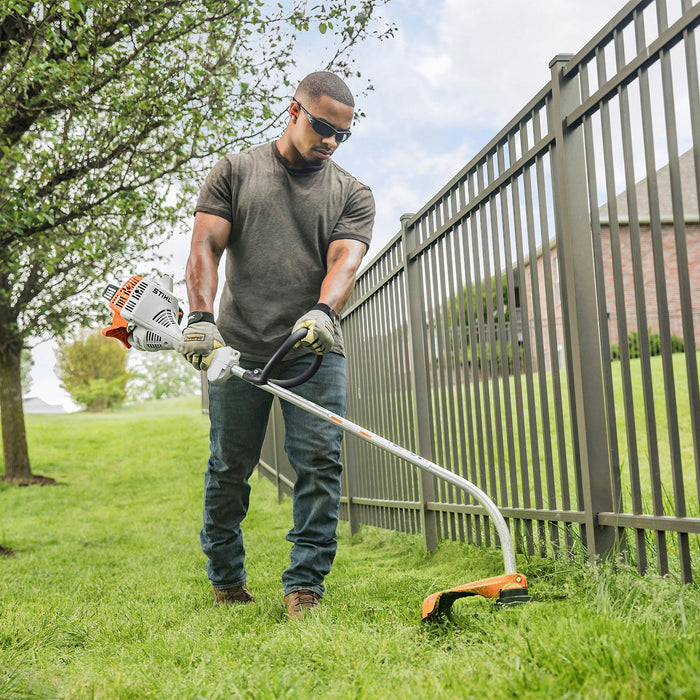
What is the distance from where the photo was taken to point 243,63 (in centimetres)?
703

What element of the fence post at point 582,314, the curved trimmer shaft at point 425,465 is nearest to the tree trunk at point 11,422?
the curved trimmer shaft at point 425,465

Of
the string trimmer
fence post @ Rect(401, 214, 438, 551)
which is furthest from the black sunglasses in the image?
fence post @ Rect(401, 214, 438, 551)

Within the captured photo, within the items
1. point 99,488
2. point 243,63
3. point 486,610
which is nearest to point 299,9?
point 243,63

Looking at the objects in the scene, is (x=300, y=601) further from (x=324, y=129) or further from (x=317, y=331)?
(x=324, y=129)

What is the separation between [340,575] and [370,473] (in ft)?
5.65

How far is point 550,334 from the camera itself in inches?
129

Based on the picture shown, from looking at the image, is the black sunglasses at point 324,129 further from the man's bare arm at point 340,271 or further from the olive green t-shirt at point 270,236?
the man's bare arm at point 340,271

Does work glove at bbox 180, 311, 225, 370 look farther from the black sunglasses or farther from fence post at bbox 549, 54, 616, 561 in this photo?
fence post at bbox 549, 54, 616, 561

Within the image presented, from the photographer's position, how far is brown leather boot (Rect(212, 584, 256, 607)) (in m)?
3.39

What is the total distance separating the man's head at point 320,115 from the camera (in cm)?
308

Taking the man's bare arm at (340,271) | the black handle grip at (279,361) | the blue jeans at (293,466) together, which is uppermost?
the man's bare arm at (340,271)

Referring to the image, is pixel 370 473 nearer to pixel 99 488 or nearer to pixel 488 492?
pixel 488 492

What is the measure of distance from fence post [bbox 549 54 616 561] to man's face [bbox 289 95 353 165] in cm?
82

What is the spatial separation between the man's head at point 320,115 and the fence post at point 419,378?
1594 millimetres
